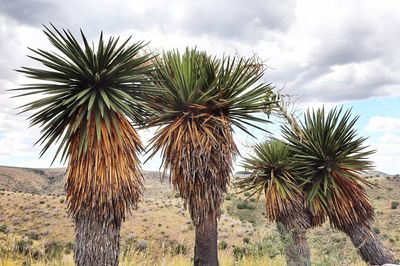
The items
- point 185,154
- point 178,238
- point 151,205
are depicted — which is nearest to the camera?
point 185,154

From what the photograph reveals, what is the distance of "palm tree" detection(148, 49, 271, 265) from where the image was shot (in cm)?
943

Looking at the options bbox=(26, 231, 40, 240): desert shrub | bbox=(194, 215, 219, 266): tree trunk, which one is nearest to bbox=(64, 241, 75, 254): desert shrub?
bbox=(26, 231, 40, 240): desert shrub

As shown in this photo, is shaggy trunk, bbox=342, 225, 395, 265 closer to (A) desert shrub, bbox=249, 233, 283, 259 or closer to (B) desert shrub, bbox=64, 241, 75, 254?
(A) desert shrub, bbox=249, 233, 283, 259

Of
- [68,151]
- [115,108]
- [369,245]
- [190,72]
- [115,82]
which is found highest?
[190,72]

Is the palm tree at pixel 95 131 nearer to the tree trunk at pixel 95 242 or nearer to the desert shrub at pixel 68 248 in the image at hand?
the tree trunk at pixel 95 242

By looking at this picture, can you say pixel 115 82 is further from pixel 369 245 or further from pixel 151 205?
pixel 151 205

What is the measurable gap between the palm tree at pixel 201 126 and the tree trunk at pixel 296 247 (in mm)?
3124

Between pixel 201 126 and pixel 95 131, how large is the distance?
2.62 m

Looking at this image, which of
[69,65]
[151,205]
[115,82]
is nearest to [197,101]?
[115,82]

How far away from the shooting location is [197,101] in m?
9.73

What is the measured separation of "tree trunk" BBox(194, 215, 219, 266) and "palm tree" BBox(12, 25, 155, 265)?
2.14 metres

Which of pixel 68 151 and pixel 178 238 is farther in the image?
pixel 178 238

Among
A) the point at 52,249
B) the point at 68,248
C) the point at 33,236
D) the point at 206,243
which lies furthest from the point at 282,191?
the point at 33,236

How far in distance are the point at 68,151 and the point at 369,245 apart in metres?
10.4
